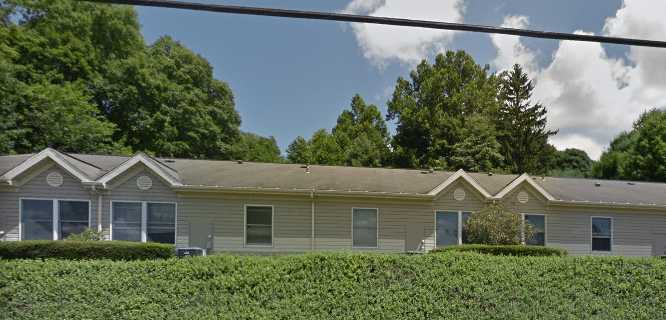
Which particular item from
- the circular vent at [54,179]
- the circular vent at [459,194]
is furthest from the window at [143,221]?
the circular vent at [459,194]

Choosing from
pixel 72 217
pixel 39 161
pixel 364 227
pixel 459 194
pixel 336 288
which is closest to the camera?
pixel 336 288

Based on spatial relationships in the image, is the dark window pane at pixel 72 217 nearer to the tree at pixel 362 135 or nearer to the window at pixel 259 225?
the window at pixel 259 225

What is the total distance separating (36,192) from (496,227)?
579 inches

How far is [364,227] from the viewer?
14.7 meters

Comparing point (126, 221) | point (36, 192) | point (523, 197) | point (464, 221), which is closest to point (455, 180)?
point (464, 221)

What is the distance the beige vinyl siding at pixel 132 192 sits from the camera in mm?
12883

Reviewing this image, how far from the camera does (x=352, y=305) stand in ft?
20.0

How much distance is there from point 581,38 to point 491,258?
13.7 feet

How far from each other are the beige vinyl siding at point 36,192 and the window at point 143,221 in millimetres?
683

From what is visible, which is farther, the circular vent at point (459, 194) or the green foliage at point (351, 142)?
the green foliage at point (351, 142)

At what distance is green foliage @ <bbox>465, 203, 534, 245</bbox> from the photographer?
13453mm

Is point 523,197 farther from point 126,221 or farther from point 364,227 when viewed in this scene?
point 126,221

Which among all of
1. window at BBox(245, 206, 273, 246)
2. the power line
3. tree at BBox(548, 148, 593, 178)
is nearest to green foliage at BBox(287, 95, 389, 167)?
window at BBox(245, 206, 273, 246)

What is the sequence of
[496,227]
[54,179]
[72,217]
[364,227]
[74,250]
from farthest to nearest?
1. [364,227]
2. [496,227]
3. [72,217]
4. [54,179]
5. [74,250]
